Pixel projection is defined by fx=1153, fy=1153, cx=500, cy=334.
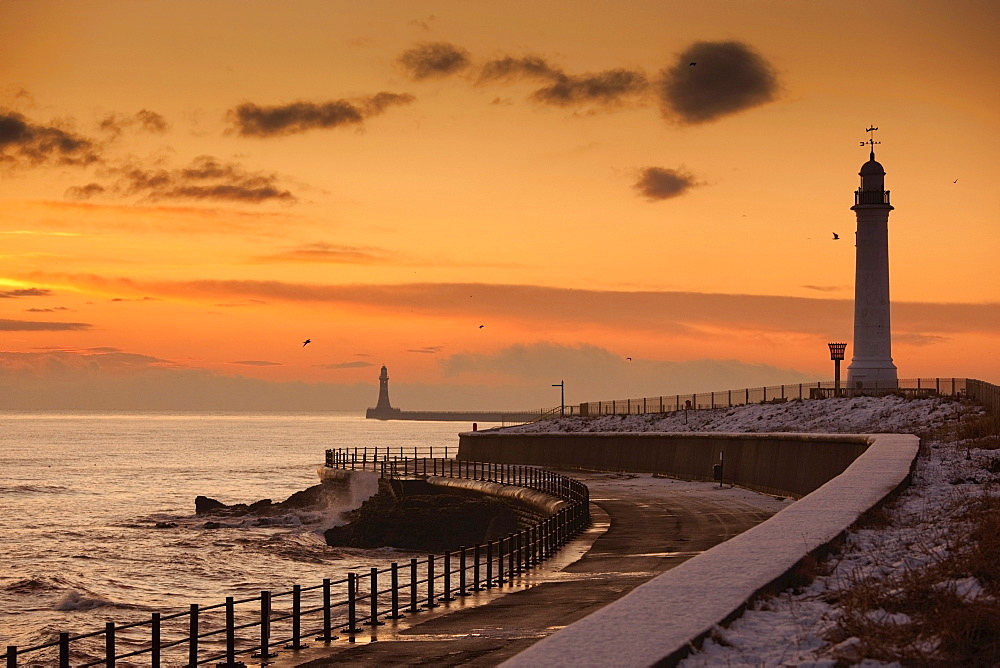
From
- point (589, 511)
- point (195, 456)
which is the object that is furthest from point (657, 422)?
point (195, 456)

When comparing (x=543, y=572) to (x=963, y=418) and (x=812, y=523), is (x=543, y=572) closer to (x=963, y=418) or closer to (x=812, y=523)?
(x=812, y=523)

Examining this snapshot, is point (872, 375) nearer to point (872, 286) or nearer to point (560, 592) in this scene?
point (872, 286)

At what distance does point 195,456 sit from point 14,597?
138 meters

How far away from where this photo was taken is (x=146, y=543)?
59.2 m

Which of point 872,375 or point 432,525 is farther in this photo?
point 872,375

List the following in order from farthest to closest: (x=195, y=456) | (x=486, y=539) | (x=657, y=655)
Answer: (x=195, y=456)
(x=486, y=539)
(x=657, y=655)

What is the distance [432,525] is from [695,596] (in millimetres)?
38587

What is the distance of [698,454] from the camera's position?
50.6 metres

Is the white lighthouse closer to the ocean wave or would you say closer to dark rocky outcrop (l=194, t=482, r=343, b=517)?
dark rocky outcrop (l=194, t=482, r=343, b=517)

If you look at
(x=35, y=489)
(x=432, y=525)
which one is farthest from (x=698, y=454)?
(x=35, y=489)

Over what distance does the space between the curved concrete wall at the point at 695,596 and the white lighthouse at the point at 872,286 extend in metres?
55.5

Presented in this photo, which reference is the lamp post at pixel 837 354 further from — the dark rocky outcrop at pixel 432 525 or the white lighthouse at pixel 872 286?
the dark rocky outcrop at pixel 432 525

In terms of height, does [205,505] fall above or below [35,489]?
above

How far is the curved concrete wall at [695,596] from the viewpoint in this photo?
28.2 feet
